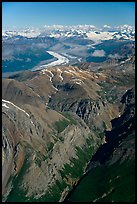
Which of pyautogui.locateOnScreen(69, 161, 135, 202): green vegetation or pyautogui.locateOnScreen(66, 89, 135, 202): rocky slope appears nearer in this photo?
pyautogui.locateOnScreen(69, 161, 135, 202): green vegetation

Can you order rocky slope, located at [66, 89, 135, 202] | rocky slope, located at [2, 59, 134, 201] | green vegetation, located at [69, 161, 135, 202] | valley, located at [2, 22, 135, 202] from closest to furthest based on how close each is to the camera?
green vegetation, located at [69, 161, 135, 202] → rocky slope, located at [66, 89, 135, 202] → valley, located at [2, 22, 135, 202] → rocky slope, located at [2, 59, 134, 201]

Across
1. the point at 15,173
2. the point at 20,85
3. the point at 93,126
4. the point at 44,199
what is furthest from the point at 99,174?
the point at 20,85

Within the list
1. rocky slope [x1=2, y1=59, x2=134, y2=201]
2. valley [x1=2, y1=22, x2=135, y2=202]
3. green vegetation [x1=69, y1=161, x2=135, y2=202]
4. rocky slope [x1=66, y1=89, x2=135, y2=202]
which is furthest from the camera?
rocky slope [x1=2, y1=59, x2=134, y2=201]

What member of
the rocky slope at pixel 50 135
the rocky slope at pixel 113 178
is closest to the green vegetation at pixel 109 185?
the rocky slope at pixel 113 178

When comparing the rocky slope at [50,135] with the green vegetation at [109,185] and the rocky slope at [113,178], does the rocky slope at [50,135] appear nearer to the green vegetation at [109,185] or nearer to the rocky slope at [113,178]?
the rocky slope at [113,178]

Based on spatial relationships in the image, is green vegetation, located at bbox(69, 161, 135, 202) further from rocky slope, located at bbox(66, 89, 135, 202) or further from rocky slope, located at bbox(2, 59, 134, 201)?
rocky slope, located at bbox(2, 59, 134, 201)

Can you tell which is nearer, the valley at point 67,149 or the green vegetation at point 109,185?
the green vegetation at point 109,185

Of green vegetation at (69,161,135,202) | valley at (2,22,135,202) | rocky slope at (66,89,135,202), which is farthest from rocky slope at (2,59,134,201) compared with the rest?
green vegetation at (69,161,135,202)
